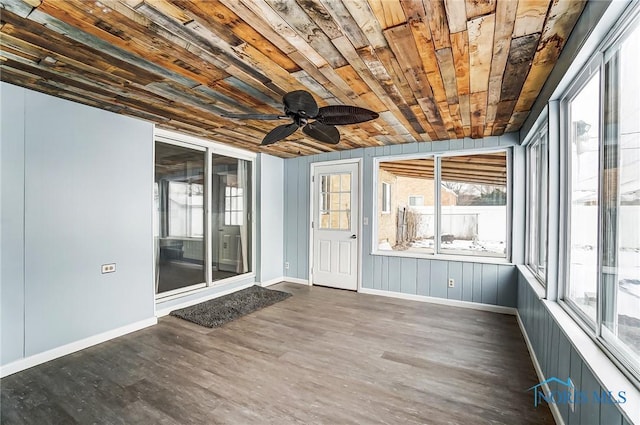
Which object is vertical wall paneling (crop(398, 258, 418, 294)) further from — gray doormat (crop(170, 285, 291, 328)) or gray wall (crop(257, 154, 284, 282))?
gray wall (crop(257, 154, 284, 282))

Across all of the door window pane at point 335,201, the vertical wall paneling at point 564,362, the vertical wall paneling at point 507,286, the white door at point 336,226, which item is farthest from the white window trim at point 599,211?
the door window pane at point 335,201

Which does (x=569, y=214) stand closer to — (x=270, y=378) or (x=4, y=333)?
(x=270, y=378)

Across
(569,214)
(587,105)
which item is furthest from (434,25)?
(569,214)

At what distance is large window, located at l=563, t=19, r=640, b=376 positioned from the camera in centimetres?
125

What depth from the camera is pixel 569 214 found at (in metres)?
2.09

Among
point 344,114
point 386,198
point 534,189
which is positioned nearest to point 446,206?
point 386,198

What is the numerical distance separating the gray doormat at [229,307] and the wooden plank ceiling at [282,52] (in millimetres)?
2363

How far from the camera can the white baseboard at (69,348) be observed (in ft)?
8.07

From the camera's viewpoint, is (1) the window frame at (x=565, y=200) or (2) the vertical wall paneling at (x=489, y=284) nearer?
(1) the window frame at (x=565, y=200)

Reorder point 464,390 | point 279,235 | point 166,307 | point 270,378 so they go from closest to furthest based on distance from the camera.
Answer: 1. point 464,390
2. point 270,378
3. point 166,307
4. point 279,235

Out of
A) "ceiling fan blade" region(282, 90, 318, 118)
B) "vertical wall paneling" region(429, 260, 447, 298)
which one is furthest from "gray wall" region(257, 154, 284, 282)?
"ceiling fan blade" region(282, 90, 318, 118)

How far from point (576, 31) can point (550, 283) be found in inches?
66.0

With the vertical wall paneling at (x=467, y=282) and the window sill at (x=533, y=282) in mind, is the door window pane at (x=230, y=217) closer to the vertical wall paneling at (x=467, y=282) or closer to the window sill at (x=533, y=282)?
the vertical wall paneling at (x=467, y=282)

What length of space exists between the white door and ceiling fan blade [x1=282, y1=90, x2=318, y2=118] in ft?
9.38
